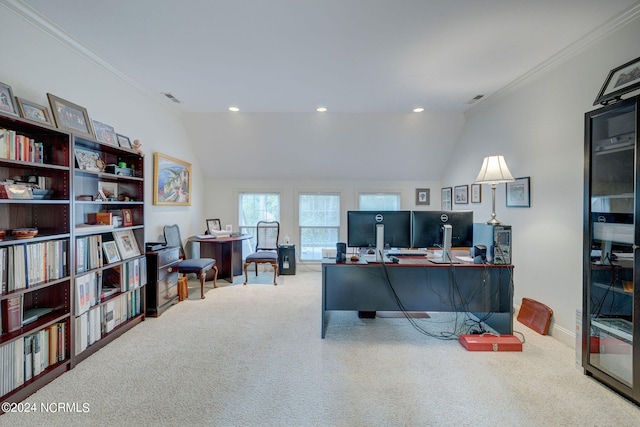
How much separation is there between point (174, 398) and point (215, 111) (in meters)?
3.88

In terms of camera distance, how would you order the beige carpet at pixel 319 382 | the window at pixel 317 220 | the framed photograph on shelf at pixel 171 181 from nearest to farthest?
the beige carpet at pixel 319 382
the framed photograph on shelf at pixel 171 181
the window at pixel 317 220

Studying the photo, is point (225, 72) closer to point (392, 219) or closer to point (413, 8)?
point (413, 8)

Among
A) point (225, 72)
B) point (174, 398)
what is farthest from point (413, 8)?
point (174, 398)

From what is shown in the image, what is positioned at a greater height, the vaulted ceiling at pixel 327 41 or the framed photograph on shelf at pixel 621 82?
the vaulted ceiling at pixel 327 41

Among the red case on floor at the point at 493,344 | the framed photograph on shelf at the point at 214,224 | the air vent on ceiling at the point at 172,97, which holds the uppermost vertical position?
the air vent on ceiling at the point at 172,97

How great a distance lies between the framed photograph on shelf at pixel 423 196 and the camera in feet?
18.0

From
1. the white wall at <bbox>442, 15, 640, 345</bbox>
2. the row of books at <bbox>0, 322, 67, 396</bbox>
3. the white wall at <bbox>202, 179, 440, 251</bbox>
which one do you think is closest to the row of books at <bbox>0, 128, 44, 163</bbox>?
the row of books at <bbox>0, 322, 67, 396</bbox>

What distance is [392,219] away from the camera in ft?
9.01

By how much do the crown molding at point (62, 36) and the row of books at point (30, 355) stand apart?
2.40 m

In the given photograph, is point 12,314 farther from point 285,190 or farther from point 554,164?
point 554,164

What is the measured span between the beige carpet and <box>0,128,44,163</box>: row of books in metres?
1.66

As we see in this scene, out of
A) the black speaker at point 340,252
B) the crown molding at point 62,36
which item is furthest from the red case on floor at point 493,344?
the crown molding at point 62,36

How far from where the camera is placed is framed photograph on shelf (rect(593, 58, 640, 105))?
1792 millimetres

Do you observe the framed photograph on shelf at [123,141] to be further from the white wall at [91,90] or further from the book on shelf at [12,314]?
the book on shelf at [12,314]
